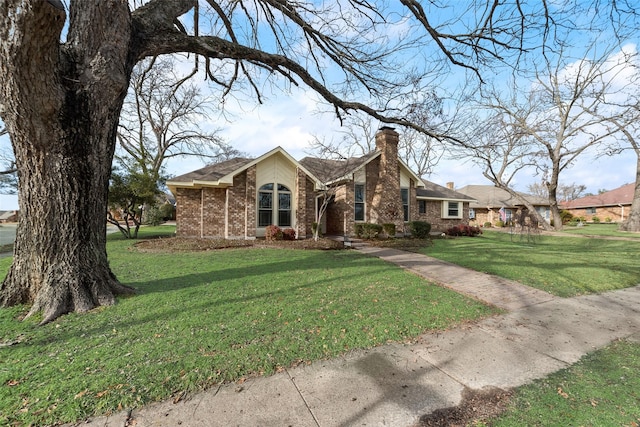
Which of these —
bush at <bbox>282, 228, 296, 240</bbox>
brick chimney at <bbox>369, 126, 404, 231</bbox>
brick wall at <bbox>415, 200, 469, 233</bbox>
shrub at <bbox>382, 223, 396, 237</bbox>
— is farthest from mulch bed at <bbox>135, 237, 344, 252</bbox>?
brick wall at <bbox>415, 200, 469, 233</bbox>

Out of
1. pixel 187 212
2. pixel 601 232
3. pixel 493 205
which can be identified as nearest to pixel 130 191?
pixel 187 212

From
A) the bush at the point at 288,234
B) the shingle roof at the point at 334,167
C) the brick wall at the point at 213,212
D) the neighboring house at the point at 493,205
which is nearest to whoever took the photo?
the bush at the point at 288,234

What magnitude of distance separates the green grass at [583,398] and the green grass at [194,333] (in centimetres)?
141

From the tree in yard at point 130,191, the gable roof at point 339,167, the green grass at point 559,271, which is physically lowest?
the green grass at point 559,271

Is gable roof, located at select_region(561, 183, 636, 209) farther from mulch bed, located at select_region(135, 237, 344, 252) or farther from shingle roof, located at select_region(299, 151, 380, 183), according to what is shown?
mulch bed, located at select_region(135, 237, 344, 252)

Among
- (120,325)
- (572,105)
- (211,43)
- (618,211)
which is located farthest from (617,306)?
(618,211)

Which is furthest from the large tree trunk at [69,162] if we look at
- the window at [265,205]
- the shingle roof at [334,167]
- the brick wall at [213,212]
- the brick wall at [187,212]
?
the shingle roof at [334,167]

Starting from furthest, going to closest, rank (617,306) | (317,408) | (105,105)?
(617,306), (105,105), (317,408)

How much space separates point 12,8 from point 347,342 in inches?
200

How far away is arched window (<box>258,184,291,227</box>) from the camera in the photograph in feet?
46.8

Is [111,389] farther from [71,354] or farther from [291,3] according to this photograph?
[291,3]

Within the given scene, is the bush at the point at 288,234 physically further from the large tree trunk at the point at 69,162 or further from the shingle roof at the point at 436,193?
the shingle roof at the point at 436,193

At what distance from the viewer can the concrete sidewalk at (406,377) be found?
219 centimetres

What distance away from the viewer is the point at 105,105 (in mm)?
4105
